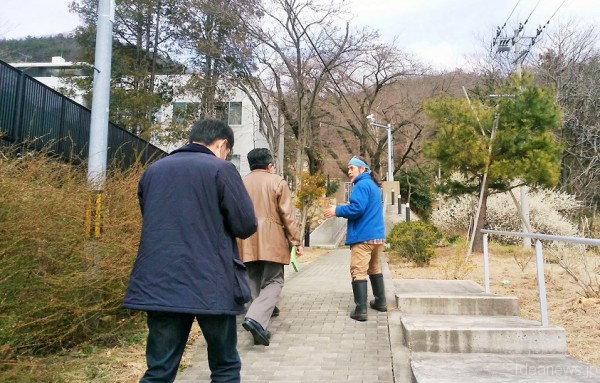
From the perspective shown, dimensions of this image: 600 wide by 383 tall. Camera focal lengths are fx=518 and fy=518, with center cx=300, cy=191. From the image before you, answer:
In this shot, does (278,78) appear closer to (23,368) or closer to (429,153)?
(429,153)

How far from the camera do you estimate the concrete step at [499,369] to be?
3291mm

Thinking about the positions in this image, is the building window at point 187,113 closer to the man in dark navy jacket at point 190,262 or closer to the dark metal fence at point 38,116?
the dark metal fence at point 38,116

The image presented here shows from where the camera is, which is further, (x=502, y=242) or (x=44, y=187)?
(x=502, y=242)

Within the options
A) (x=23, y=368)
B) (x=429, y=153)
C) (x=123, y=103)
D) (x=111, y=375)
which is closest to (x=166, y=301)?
(x=23, y=368)

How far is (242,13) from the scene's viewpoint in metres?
19.7

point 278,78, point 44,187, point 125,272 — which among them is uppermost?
point 278,78

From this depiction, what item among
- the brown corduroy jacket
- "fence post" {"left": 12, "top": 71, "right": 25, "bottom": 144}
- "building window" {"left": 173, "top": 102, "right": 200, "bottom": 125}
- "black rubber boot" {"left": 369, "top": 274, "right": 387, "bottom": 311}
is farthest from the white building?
the brown corduroy jacket

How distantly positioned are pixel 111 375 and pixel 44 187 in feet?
4.78

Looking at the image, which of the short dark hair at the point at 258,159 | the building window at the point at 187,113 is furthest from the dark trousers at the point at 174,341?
the building window at the point at 187,113

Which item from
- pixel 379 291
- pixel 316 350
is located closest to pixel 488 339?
pixel 316 350

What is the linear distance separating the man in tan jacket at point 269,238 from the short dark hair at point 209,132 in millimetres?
1788

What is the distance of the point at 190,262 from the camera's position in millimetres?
2492

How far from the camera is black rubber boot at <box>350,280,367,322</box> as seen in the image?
17.2 feet

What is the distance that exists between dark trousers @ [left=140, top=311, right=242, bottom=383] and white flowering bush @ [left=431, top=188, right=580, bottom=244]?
16.0m
